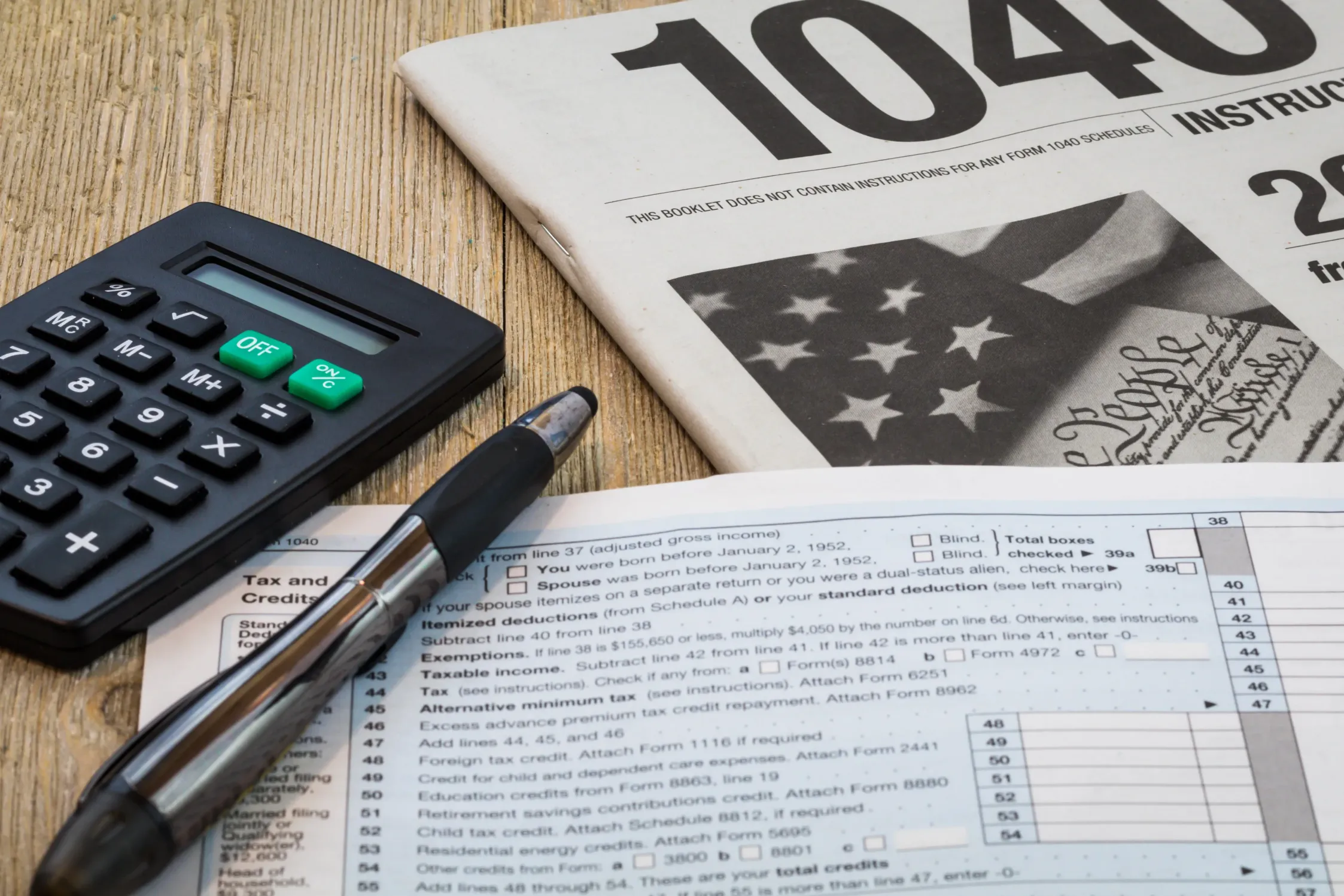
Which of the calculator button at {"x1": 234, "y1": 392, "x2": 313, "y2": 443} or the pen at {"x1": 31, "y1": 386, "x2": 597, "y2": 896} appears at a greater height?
the calculator button at {"x1": 234, "y1": 392, "x2": 313, "y2": 443}

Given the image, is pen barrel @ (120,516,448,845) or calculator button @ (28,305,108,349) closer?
pen barrel @ (120,516,448,845)

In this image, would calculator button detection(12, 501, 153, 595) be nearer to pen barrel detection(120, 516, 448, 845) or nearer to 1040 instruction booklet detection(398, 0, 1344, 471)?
pen barrel detection(120, 516, 448, 845)

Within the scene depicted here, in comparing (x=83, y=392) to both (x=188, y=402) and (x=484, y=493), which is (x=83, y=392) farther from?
(x=484, y=493)

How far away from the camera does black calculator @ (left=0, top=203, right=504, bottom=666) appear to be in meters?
0.33

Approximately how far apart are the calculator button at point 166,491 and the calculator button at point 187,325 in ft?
0.21

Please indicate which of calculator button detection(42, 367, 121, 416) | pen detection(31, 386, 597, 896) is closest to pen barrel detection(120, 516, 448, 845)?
pen detection(31, 386, 597, 896)

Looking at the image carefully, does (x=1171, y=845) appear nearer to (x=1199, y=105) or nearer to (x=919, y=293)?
(x=919, y=293)

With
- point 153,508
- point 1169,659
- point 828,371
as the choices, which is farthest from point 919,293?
point 153,508

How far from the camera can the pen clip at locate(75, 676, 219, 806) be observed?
0.29 m

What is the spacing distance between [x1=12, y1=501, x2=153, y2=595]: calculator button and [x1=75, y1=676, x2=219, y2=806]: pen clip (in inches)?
2.0

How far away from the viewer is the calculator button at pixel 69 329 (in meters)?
0.39

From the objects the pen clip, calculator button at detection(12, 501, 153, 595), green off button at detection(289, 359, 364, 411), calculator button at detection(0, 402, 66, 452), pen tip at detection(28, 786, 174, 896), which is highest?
green off button at detection(289, 359, 364, 411)

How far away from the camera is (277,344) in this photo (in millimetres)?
396

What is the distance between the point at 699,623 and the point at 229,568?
5.6 inches
